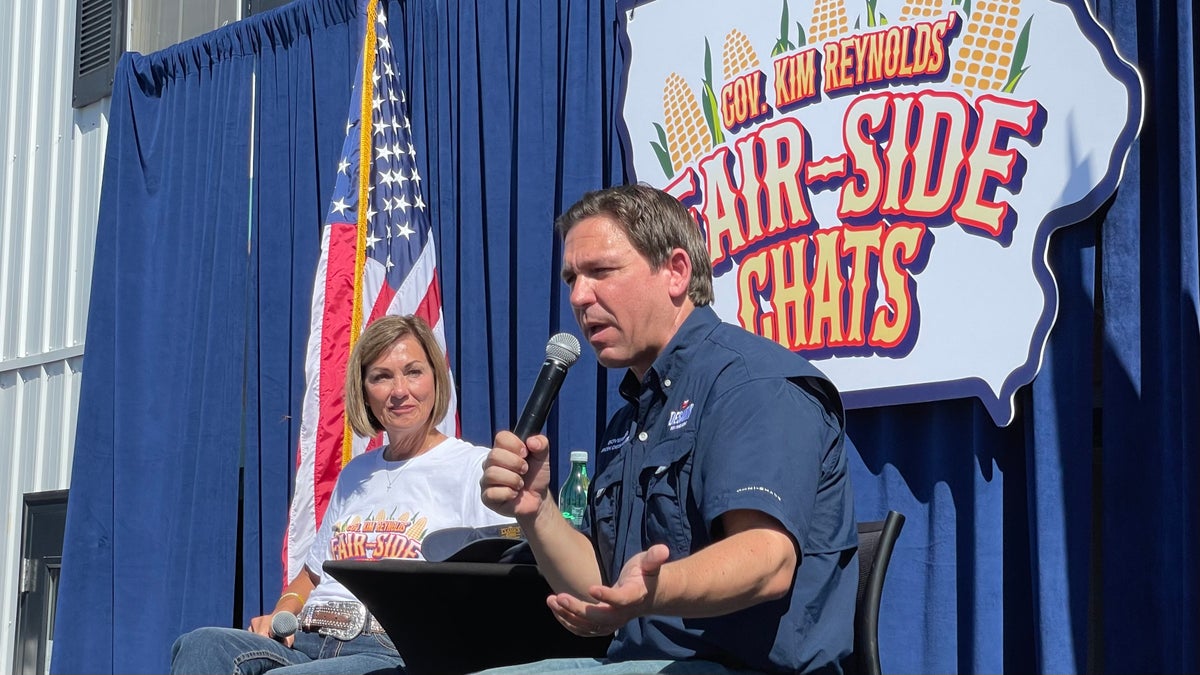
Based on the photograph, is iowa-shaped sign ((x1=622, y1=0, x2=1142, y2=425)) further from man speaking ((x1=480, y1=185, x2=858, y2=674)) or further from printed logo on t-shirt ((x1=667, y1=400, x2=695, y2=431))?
printed logo on t-shirt ((x1=667, y1=400, x2=695, y2=431))

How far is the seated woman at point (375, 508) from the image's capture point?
2582 millimetres

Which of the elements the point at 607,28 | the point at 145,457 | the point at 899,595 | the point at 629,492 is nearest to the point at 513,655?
the point at 629,492

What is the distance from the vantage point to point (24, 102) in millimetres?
5688

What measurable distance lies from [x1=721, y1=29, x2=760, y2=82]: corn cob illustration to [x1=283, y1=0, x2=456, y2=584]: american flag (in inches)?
41.9

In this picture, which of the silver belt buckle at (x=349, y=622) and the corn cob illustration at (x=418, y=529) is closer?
the silver belt buckle at (x=349, y=622)

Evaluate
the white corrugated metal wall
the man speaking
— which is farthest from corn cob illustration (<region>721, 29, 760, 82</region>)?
the white corrugated metal wall

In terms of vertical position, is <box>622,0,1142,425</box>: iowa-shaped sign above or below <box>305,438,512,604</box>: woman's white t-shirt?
above

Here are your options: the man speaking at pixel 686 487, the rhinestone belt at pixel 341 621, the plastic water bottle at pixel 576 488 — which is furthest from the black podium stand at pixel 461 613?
the plastic water bottle at pixel 576 488

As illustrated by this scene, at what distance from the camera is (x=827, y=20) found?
3.14 meters

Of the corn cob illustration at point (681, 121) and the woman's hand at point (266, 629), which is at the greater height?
the corn cob illustration at point (681, 121)

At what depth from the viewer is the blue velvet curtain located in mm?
2584

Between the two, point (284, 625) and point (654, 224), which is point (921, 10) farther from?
point (284, 625)

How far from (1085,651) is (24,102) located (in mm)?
4926

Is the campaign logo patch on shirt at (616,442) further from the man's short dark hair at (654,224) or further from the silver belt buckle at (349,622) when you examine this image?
the silver belt buckle at (349,622)
